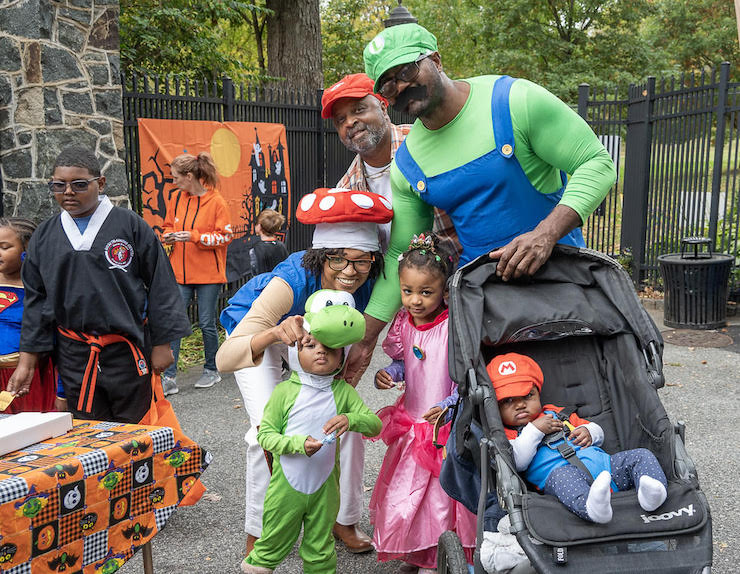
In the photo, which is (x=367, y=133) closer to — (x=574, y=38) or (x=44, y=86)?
(x=44, y=86)

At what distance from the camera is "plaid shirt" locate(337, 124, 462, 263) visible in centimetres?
337

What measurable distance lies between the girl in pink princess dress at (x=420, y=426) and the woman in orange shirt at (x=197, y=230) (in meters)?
3.57

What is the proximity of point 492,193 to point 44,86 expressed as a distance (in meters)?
5.17

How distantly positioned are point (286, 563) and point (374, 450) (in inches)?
64.7

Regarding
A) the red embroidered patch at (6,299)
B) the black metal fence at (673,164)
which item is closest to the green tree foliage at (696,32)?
the black metal fence at (673,164)

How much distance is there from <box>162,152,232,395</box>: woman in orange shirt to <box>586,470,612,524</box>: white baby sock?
16.1 feet

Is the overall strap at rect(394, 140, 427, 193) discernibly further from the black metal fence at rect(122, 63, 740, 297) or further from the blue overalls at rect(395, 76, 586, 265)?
the black metal fence at rect(122, 63, 740, 297)

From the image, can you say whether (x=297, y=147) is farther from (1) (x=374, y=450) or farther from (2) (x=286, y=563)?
(2) (x=286, y=563)

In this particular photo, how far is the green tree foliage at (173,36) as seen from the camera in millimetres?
11227

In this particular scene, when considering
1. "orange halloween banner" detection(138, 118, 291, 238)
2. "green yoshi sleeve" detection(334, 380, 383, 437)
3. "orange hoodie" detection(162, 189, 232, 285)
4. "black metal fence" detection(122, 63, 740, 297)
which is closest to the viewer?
"green yoshi sleeve" detection(334, 380, 383, 437)

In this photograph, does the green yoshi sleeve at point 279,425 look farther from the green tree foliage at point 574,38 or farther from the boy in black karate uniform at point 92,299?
the green tree foliage at point 574,38

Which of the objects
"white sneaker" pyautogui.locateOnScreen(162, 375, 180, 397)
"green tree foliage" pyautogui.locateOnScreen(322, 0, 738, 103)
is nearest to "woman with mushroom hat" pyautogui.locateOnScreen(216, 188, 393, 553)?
"white sneaker" pyautogui.locateOnScreen(162, 375, 180, 397)

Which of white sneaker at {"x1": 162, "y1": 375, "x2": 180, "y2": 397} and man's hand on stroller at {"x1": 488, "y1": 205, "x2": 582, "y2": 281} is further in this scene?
white sneaker at {"x1": 162, "y1": 375, "x2": 180, "y2": 397}

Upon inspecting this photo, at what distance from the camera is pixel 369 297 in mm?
3490
